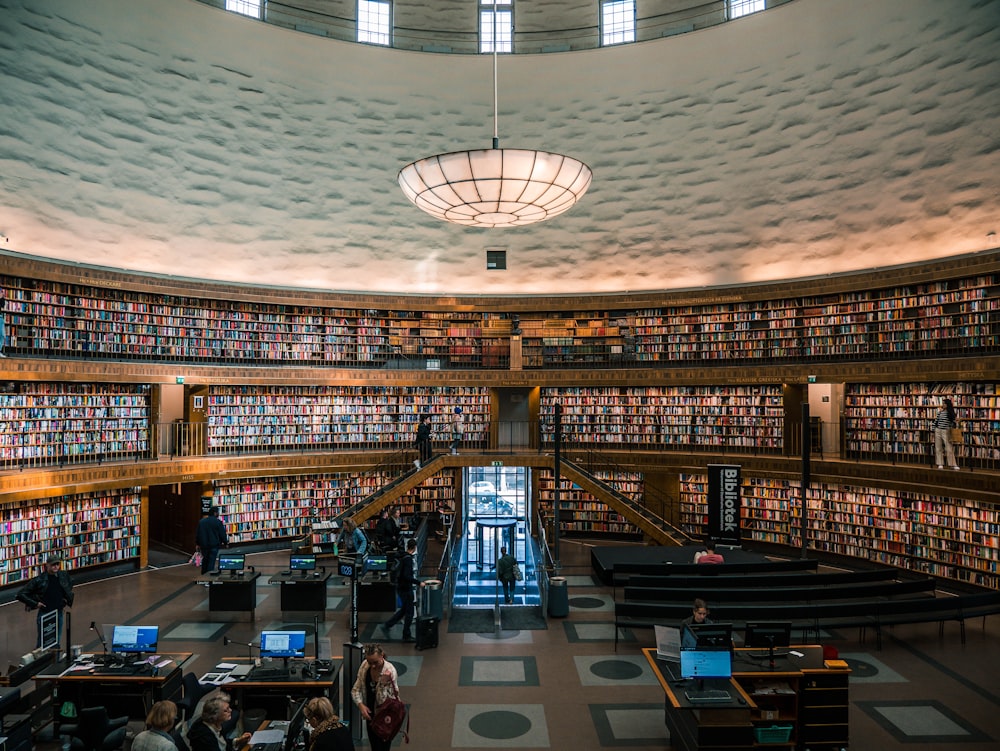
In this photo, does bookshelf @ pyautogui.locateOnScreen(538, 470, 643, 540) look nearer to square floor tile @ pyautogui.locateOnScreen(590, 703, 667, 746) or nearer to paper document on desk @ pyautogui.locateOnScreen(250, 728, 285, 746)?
square floor tile @ pyautogui.locateOnScreen(590, 703, 667, 746)

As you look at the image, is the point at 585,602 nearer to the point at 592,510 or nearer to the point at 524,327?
the point at 592,510

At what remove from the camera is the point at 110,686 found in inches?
289

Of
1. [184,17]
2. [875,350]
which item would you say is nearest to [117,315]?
[184,17]

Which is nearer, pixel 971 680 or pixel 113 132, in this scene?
pixel 971 680

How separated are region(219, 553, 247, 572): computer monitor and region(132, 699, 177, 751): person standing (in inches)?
260

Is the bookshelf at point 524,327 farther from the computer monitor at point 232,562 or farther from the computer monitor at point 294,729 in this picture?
the computer monitor at point 294,729

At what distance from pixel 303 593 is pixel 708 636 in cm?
731

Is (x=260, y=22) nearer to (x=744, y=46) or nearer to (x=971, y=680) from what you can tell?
(x=744, y=46)

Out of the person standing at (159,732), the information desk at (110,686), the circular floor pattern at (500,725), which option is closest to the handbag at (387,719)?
the person standing at (159,732)

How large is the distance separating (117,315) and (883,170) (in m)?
16.0

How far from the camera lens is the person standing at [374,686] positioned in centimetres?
584

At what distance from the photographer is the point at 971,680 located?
877 centimetres

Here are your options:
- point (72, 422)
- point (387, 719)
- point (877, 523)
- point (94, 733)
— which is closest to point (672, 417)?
point (877, 523)

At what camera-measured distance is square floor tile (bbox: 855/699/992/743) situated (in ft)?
23.7
